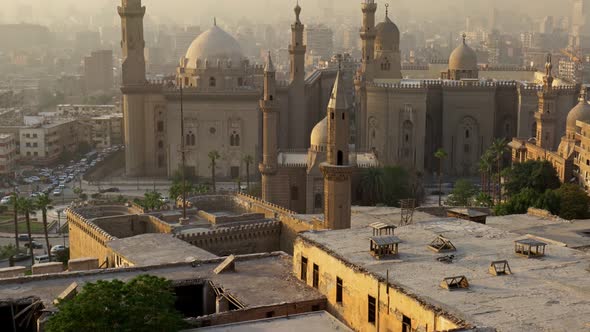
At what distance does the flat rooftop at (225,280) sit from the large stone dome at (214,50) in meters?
31.8

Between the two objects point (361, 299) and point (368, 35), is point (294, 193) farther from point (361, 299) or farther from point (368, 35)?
point (361, 299)

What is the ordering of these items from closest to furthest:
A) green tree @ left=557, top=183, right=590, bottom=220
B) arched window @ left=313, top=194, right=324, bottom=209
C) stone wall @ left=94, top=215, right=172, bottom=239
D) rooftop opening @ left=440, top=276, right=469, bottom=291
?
rooftop opening @ left=440, top=276, right=469, bottom=291, stone wall @ left=94, top=215, right=172, bottom=239, green tree @ left=557, top=183, right=590, bottom=220, arched window @ left=313, top=194, right=324, bottom=209

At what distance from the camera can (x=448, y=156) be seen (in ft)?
177

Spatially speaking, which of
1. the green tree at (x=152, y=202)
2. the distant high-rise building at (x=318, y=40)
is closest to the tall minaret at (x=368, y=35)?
the green tree at (x=152, y=202)

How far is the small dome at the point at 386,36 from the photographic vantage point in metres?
57.5

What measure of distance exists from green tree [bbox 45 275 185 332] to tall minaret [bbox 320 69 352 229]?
9.89m

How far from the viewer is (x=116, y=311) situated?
1686 cm

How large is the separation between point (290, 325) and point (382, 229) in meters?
4.41

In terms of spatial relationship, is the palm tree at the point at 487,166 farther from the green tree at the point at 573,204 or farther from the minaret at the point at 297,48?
the minaret at the point at 297,48

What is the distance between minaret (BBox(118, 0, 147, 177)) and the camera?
5297 cm

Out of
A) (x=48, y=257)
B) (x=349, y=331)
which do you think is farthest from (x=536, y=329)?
(x=48, y=257)

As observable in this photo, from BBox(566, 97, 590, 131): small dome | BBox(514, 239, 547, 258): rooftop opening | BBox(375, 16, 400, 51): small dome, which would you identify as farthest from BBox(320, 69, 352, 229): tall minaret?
BBox(375, 16, 400, 51): small dome

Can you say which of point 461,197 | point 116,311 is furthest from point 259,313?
point 461,197

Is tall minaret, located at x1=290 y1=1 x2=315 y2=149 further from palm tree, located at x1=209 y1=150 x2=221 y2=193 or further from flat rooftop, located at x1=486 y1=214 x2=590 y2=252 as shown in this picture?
flat rooftop, located at x1=486 y1=214 x2=590 y2=252
